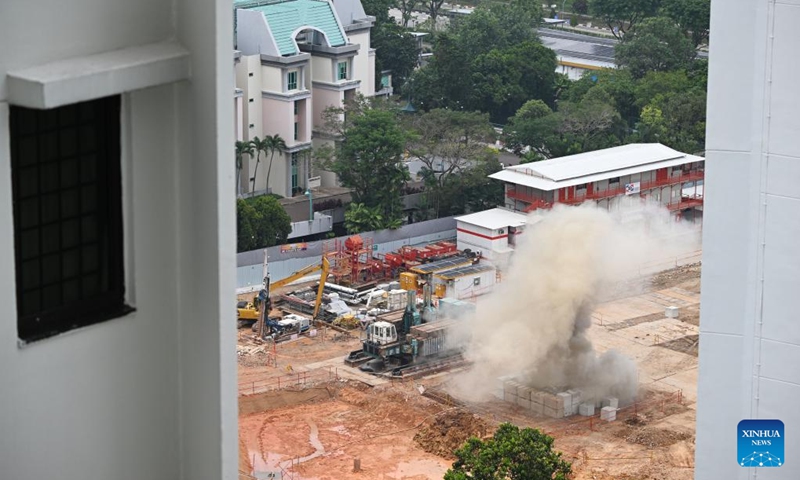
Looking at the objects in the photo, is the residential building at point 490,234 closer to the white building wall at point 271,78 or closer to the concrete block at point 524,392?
the white building wall at point 271,78

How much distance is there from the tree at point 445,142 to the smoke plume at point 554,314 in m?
5.85

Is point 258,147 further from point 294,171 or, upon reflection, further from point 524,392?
point 524,392

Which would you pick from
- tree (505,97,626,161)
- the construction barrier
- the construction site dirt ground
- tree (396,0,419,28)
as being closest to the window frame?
tree (505,97,626,161)

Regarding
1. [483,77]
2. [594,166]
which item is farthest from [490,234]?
[483,77]

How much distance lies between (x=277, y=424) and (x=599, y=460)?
583 cm

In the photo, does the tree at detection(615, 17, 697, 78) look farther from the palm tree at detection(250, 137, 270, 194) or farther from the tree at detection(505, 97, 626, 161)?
the palm tree at detection(250, 137, 270, 194)

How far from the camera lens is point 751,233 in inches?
423

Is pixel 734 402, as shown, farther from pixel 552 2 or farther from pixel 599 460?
pixel 552 2

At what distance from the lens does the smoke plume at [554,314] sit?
2634cm

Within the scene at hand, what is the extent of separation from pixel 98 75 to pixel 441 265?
94.3ft

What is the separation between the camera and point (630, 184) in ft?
116

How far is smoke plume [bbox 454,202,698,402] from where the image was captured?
2634 cm

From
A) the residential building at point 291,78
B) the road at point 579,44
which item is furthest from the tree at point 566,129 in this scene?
the road at point 579,44

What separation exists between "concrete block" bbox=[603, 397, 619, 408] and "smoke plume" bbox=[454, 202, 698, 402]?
0.19 m
